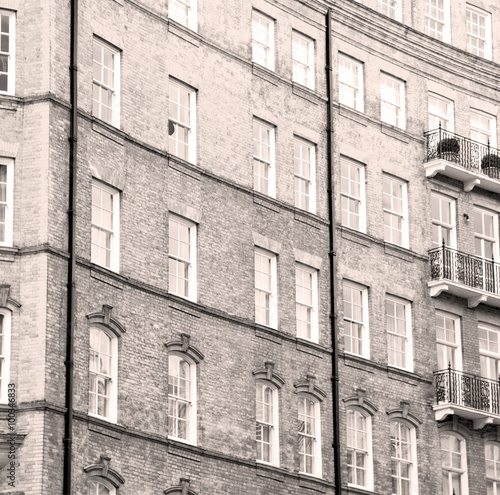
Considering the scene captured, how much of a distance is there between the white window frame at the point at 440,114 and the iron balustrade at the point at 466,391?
7778 mm

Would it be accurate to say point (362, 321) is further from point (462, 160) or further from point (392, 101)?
point (392, 101)

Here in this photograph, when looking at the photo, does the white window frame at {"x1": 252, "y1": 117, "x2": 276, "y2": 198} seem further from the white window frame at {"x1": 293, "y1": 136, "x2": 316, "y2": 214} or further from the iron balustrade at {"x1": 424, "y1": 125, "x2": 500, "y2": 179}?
the iron balustrade at {"x1": 424, "y1": 125, "x2": 500, "y2": 179}

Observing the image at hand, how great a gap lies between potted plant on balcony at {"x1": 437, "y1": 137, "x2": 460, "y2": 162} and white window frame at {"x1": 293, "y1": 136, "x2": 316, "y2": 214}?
→ 5076 mm

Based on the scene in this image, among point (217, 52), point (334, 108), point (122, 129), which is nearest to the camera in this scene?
point (122, 129)

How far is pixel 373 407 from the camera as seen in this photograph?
47.9 metres

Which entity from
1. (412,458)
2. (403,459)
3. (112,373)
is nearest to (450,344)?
(412,458)

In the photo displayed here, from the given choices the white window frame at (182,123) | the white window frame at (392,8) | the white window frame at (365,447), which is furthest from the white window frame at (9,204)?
the white window frame at (392,8)

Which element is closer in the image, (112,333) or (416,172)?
(112,333)

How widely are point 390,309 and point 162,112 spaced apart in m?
10.0

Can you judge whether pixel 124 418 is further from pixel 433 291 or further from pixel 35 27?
pixel 433 291

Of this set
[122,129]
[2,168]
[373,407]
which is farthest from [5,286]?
[373,407]

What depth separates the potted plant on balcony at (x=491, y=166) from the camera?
53344mm

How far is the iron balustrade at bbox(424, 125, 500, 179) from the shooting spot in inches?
2050

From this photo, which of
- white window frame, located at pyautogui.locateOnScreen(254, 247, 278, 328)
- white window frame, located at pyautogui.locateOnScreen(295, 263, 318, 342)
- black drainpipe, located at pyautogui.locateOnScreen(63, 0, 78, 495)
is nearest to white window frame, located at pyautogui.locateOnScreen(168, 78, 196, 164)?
white window frame, located at pyautogui.locateOnScreen(254, 247, 278, 328)
